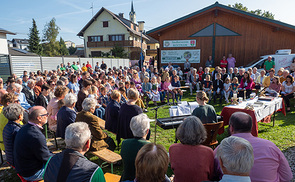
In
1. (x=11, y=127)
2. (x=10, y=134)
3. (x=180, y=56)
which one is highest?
(x=180, y=56)

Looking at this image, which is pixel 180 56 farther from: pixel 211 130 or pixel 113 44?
pixel 113 44

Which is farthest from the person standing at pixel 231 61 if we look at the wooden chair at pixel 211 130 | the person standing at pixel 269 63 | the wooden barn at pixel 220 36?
the wooden chair at pixel 211 130

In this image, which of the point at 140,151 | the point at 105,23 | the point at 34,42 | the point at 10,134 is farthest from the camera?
the point at 34,42

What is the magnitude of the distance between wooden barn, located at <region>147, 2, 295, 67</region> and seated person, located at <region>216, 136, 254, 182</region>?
1430 cm

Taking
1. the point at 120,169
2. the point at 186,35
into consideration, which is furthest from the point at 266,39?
the point at 120,169

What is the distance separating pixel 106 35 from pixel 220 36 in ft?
89.1

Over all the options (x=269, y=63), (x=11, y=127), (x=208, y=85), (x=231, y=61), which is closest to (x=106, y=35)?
(x=231, y=61)

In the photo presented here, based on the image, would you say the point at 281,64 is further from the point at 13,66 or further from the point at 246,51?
the point at 13,66

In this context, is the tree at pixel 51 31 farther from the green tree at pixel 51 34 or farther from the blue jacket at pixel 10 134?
the blue jacket at pixel 10 134

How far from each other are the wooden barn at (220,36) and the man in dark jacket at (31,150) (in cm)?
1369

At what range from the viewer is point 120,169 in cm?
391

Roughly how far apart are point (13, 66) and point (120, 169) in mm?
11818

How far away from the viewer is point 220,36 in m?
14.9

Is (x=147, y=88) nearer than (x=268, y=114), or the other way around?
(x=268, y=114)
